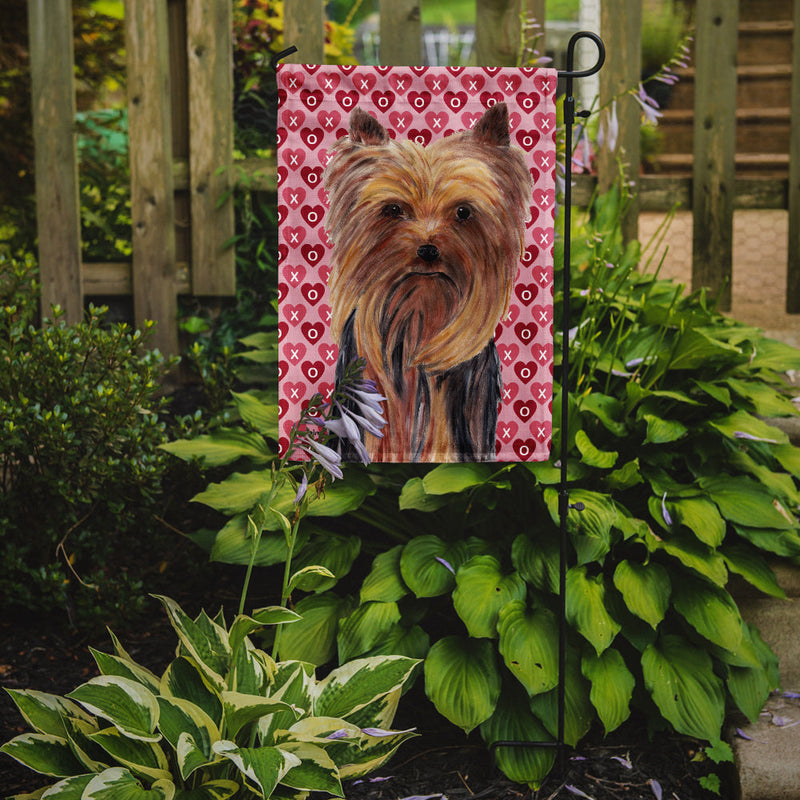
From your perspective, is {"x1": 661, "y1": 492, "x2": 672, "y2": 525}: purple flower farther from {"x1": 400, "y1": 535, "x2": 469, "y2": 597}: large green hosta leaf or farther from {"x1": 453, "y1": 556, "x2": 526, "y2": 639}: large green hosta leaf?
{"x1": 400, "y1": 535, "x2": 469, "y2": 597}: large green hosta leaf

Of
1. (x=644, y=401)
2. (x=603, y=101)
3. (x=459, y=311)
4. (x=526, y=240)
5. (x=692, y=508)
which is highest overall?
(x=603, y=101)

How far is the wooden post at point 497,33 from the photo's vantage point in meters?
3.31

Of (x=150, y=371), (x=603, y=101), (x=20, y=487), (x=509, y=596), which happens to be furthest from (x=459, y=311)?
(x=603, y=101)

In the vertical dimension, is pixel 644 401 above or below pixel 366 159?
below

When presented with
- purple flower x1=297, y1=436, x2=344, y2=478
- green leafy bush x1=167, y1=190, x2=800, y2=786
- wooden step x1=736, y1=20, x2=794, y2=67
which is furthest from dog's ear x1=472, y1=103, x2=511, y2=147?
wooden step x1=736, y1=20, x2=794, y2=67

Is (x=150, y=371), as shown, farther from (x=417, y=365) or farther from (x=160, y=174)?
(x=160, y=174)

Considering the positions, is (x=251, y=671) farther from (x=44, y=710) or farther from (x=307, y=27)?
(x=307, y=27)

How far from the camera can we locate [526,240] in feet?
6.60

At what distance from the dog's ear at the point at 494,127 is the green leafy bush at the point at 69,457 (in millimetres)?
1275

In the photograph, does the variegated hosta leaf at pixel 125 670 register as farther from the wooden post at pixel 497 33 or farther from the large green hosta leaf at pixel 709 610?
the wooden post at pixel 497 33

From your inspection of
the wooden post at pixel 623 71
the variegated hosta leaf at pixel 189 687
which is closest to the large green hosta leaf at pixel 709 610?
the variegated hosta leaf at pixel 189 687

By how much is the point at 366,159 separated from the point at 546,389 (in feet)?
2.25

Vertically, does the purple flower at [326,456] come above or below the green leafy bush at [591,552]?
above

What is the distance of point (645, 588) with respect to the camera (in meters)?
2.17
